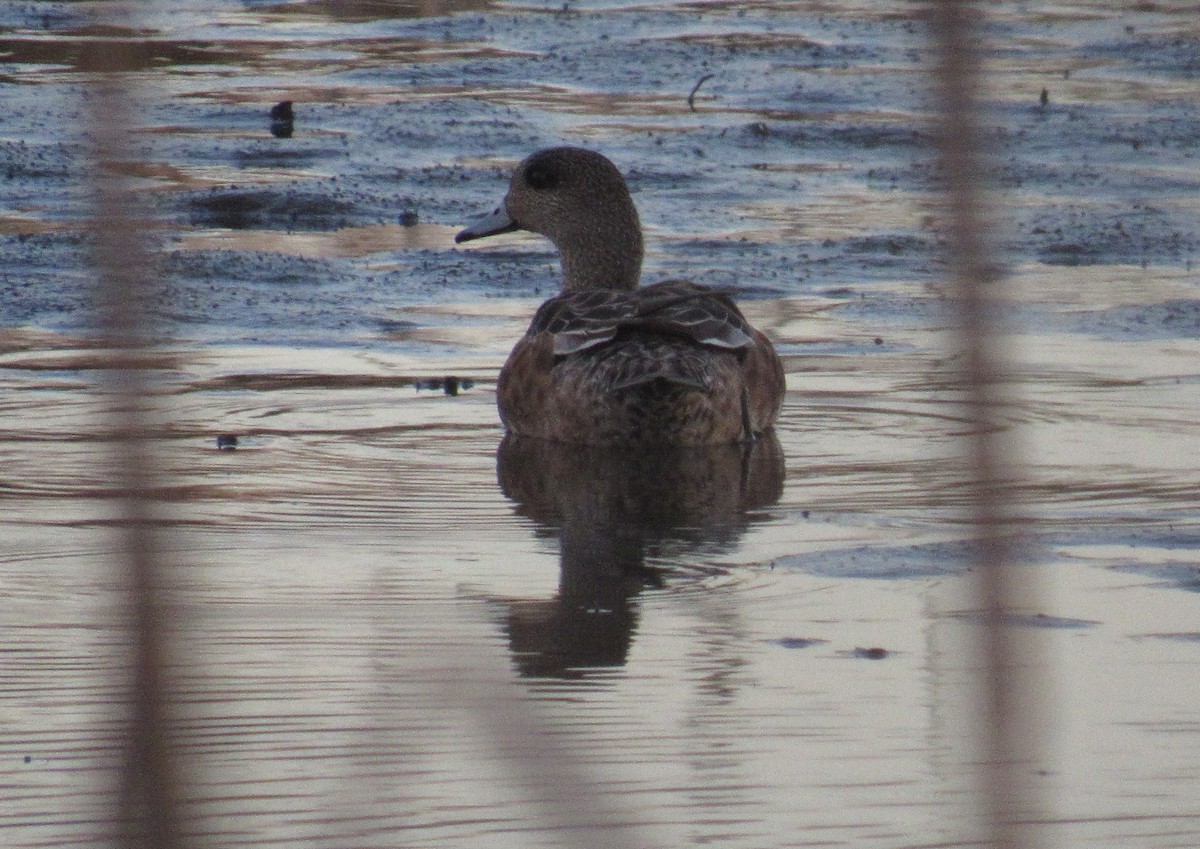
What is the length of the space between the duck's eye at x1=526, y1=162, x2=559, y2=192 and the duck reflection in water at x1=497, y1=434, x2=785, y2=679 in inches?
64.8

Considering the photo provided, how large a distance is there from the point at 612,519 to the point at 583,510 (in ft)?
0.54

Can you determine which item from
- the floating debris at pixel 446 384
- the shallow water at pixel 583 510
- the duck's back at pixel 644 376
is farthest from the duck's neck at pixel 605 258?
the duck's back at pixel 644 376

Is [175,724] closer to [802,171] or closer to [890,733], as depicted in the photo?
[890,733]

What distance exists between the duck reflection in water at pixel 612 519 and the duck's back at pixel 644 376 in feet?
0.21

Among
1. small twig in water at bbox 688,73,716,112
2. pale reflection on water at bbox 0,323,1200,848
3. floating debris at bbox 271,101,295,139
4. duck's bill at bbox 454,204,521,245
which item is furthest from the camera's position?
small twig in water at bbox 688,73,716,112

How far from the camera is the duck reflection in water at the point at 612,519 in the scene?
409 centimetres

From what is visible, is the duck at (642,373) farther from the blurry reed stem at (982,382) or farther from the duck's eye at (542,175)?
the blurry reed stem at (982,382)

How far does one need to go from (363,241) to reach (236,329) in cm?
213

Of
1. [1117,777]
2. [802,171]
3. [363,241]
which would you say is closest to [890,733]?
[1117,777]

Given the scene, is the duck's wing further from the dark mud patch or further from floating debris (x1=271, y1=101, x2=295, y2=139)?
floating debris (x1=271, y1=101, x2=295, y2=139)

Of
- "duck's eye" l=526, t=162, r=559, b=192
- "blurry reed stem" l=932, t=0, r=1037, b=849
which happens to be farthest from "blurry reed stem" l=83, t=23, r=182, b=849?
"duck's eye" l=526, t=162, r=559, b=192

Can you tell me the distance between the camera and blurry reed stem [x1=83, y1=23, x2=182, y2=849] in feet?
2.90

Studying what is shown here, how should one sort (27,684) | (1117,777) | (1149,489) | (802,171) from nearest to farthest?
1. (1117,777)
2. (27,684)
3. (1149,489)
4. (802,171)

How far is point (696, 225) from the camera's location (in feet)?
34.8
